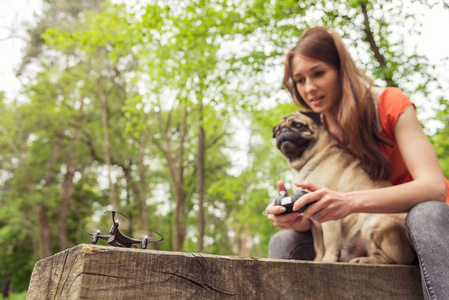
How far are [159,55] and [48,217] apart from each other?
14016mm

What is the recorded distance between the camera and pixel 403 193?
1.68 metres

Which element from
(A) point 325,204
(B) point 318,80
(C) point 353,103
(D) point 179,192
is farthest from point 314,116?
(D) point 179,192

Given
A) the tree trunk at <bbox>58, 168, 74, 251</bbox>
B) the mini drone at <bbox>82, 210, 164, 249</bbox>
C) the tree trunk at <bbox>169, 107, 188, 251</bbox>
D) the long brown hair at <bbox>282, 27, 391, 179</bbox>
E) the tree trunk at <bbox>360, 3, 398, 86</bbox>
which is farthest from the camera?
the tree trunk at <bbox>58, 168, 74, 251</bbox>

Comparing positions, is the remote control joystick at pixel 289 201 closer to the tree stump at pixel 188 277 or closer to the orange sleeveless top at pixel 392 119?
the tree stump at pixel 188 277

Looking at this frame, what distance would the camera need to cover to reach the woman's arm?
160 centimetres

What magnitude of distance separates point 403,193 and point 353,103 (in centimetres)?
58

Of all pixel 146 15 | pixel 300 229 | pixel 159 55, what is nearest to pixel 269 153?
pixel 159 55

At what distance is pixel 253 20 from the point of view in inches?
270

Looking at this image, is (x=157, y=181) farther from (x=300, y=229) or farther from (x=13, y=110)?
(x=300, y=229)

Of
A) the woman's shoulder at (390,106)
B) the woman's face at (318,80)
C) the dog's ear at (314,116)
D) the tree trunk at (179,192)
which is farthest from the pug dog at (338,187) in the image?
the tree trunk at (179,192)

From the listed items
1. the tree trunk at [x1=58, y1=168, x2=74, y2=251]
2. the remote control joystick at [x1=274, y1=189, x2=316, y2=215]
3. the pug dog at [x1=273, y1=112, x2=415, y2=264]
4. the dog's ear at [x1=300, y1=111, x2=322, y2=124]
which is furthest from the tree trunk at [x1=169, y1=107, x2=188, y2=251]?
the remote control joystick at [x1=274, y1=189, x2=316, y2=215]

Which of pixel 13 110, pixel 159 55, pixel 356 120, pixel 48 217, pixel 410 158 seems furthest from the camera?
pixel 48 217

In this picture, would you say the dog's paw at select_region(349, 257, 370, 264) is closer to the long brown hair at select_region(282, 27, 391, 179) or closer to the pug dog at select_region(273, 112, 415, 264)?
the pug dog at select_region(273, 112, 415, 264)

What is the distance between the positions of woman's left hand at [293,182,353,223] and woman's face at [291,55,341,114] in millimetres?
771
